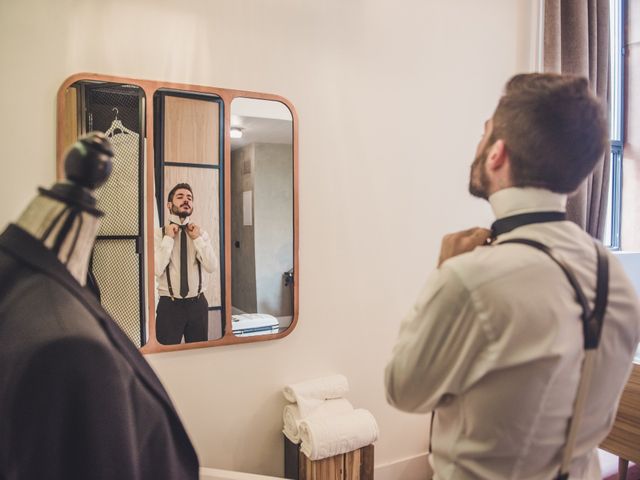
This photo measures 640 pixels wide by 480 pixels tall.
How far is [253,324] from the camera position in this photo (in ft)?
6.51

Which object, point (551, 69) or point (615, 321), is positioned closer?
point (615, 321)

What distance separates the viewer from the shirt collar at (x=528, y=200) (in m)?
0.87

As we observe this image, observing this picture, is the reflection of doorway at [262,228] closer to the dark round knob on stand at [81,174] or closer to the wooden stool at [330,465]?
the wooden stool at [330,465]

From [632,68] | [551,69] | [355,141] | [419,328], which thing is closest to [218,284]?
[355,141]

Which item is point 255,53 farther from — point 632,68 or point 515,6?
point 632,68

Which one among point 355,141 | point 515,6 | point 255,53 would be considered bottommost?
point 355,141

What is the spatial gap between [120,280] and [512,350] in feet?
4.76

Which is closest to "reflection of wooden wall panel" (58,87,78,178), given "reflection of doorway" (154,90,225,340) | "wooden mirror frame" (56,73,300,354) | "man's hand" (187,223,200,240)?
"wooden mirror frame" (56,73,300,354)

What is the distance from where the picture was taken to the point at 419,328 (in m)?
0.83

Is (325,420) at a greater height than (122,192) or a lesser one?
lesser

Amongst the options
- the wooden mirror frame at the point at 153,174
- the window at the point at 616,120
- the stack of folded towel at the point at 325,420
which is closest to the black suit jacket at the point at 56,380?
the wooden mirror frame at the point at 153,174

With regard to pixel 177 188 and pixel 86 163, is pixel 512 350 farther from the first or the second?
pixel 177 188

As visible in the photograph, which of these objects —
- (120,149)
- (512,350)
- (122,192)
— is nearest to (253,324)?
(122,192)

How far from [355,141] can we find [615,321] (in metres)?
1.50
